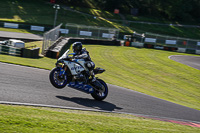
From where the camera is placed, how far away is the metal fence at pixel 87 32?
37.6m

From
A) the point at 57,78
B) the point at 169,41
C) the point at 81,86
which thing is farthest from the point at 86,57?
the point at 169,41

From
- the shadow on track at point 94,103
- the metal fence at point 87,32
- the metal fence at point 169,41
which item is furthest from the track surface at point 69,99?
the metal fence at point 169,41

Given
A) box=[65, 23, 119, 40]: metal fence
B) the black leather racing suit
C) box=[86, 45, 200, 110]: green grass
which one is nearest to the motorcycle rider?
the black leather racing suit

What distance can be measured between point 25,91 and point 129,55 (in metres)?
22.4

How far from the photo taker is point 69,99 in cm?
1036

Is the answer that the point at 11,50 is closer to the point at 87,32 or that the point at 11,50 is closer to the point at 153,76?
the point at 153,76

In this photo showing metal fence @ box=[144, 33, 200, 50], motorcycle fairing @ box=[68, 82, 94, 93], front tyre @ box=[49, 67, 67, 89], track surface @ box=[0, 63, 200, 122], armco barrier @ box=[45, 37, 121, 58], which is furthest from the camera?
metal fence @ box=[144, 33, 200, 50]

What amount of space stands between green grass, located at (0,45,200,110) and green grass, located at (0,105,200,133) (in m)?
6.76

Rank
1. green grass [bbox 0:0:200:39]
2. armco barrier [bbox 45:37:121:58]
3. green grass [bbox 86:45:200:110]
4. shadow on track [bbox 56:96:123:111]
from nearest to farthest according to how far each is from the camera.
→ shadow on track [bbox 56:96:123:111]
green grass [bbox 86:45:200:110]
armco barrier [bbox 45:37:121:58]
green grass [bbox 0:0:200:39]

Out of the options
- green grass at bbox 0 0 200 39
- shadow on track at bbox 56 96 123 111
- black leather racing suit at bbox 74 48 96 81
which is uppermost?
green grass at bbox 0 0 200 39

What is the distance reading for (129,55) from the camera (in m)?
31.6

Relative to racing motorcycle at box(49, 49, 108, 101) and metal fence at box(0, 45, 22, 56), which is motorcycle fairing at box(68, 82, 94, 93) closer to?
racing motorcycle at box(49, 49, 108, 101)

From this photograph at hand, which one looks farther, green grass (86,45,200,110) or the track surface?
green grass (86,45,200,110)

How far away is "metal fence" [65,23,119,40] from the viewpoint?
37562 millimetres
